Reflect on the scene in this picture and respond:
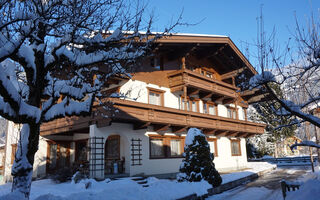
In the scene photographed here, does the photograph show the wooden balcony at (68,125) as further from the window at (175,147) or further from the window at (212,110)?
the window at (212,110)

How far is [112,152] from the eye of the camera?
1727cm

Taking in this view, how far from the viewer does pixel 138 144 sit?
16.2 meters

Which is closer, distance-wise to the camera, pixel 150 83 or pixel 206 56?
pixel 150 83

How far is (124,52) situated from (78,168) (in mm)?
9899

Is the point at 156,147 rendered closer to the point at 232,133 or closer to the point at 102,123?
the point at 102,123

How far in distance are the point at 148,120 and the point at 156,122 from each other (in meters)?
0.77

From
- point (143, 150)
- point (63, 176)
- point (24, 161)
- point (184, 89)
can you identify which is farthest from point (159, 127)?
point (24, 161)

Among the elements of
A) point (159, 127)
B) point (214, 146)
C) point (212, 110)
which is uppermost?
point (212, 110)

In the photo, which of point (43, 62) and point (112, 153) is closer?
point (43, 62)

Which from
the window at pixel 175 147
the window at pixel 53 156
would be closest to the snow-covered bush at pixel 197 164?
the window at pixel 175 147

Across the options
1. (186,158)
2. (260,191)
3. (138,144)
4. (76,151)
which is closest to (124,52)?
(186,158)

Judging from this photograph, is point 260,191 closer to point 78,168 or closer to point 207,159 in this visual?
point 207,159

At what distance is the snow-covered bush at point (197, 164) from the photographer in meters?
13.4

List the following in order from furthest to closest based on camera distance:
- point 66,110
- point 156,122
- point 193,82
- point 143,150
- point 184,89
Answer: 1. point 193,82
2. point 184,89
3. point 143,150
4. point 156,122
5. point 66,110
